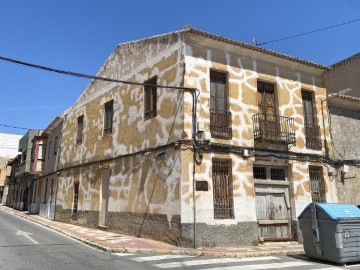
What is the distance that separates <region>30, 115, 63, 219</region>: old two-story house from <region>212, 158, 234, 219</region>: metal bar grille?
44.8 ft

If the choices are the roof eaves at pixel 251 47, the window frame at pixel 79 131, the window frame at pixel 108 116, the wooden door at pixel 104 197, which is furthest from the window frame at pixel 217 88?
the window frame at pixel 79 131

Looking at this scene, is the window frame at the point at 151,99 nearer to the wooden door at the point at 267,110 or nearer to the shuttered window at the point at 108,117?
the shuttered window at the point at 108,117

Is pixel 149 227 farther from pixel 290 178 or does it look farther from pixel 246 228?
pixel 290 178

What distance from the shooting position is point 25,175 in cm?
3206

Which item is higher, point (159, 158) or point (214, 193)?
point (159, 158)

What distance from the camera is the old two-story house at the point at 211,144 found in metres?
11.1

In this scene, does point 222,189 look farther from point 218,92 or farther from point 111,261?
point 111,261

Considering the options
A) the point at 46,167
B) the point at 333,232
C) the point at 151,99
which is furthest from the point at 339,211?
the point at 46,167

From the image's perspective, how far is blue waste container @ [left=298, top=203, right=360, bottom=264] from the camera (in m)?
8.26

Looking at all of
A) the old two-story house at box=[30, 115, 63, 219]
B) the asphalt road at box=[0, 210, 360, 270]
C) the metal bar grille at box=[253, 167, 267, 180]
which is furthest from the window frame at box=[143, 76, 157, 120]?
the old two-story house at box=[30, 115, 63, 219]

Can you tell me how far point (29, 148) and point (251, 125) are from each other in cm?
2281

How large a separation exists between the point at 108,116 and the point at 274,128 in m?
7.82

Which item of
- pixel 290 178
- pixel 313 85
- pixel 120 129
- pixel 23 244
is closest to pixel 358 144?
pixel 313 85

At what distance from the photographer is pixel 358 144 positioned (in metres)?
15.6
